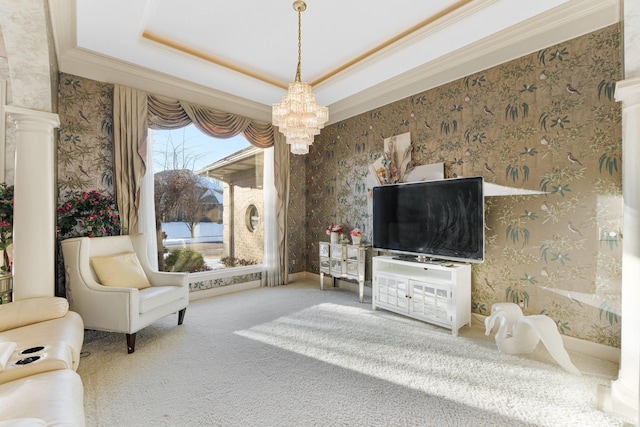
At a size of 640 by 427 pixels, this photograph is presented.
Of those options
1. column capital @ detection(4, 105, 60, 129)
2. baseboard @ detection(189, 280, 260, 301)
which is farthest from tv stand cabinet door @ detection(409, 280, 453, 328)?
column capital @ detection(4, 105, 60, 129)

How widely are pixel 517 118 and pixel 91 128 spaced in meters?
4.61

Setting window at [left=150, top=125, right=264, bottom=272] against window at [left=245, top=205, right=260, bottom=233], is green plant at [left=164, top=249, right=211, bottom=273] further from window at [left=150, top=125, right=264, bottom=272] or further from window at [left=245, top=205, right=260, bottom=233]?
window at [left=245, top=205, right=260, bottom=233]

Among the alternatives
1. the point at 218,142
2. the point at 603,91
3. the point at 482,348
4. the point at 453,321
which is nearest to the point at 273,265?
the point at 218,142

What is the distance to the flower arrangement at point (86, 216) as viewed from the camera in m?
3.01

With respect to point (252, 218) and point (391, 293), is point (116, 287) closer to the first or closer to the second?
point (252, 218)

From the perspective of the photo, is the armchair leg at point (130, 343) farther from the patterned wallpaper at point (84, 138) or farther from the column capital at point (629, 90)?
the column capital at point (629, 90)

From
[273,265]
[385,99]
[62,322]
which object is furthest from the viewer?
[273,265]

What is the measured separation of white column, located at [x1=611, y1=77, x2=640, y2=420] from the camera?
68.5 inches

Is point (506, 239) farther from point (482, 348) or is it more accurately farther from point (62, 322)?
point (62, 322)

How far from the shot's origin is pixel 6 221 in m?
2.67

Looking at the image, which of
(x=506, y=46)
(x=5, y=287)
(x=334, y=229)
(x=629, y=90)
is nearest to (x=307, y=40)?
(x=506, y=46)

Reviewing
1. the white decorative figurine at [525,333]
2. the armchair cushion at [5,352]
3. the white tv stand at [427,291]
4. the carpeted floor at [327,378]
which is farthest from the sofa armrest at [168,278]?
the white decorative figurine at [525,333]

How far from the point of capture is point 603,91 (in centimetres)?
240

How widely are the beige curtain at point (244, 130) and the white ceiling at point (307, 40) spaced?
0.22 meters
